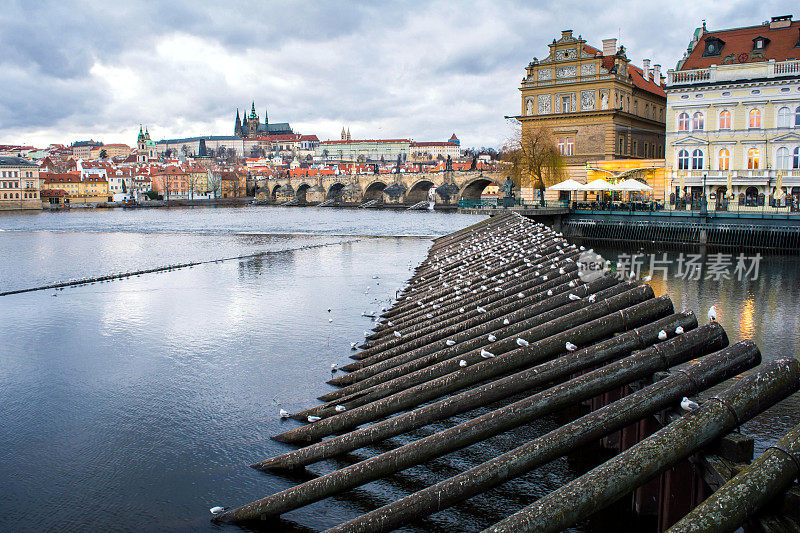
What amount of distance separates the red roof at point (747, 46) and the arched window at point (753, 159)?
5.57 m

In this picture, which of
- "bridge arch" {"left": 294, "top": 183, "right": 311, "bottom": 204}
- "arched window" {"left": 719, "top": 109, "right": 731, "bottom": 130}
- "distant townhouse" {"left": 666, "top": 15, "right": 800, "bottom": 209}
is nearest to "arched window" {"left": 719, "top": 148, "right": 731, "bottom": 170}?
"distant townhouse" {"left": 666, "top": 15, "right": 800, "bottom": 209}

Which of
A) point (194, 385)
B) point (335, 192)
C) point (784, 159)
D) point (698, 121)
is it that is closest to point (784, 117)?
point (784, 159)

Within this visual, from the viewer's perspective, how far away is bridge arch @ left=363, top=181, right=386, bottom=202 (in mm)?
115006

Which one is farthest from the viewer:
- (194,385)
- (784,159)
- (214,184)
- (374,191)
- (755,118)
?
(214,184)

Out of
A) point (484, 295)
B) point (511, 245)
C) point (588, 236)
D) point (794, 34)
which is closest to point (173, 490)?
point (484, 295)

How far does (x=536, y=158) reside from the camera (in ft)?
160

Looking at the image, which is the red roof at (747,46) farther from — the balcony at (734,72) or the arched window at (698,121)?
the arched window at (698,121)

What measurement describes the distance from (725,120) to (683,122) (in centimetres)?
259

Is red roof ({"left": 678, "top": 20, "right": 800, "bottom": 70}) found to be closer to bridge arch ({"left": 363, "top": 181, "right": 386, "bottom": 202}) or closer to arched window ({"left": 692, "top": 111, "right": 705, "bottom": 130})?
arched window ({"left": 692, "top": 111, "right": 705, "bottom": 130})

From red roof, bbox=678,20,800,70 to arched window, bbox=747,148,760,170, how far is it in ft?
18.3

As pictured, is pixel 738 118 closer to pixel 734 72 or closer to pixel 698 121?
pixel 698 121

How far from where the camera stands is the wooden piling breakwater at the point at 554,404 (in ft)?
16.8

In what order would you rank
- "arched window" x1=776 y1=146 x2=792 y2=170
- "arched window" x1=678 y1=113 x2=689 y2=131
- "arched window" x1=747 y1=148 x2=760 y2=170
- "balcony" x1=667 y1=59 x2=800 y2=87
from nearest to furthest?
"balcony" x1=667 y1=59 x2=800 y2=87, "arched window" x1=776 y1=146 x2=792 y2=170, "arched window" x1=747 y1=148 x2=760 y2=170, "arched window" x1=678 y1=113 x2=689 y2=131

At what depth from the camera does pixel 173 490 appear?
855 cm
